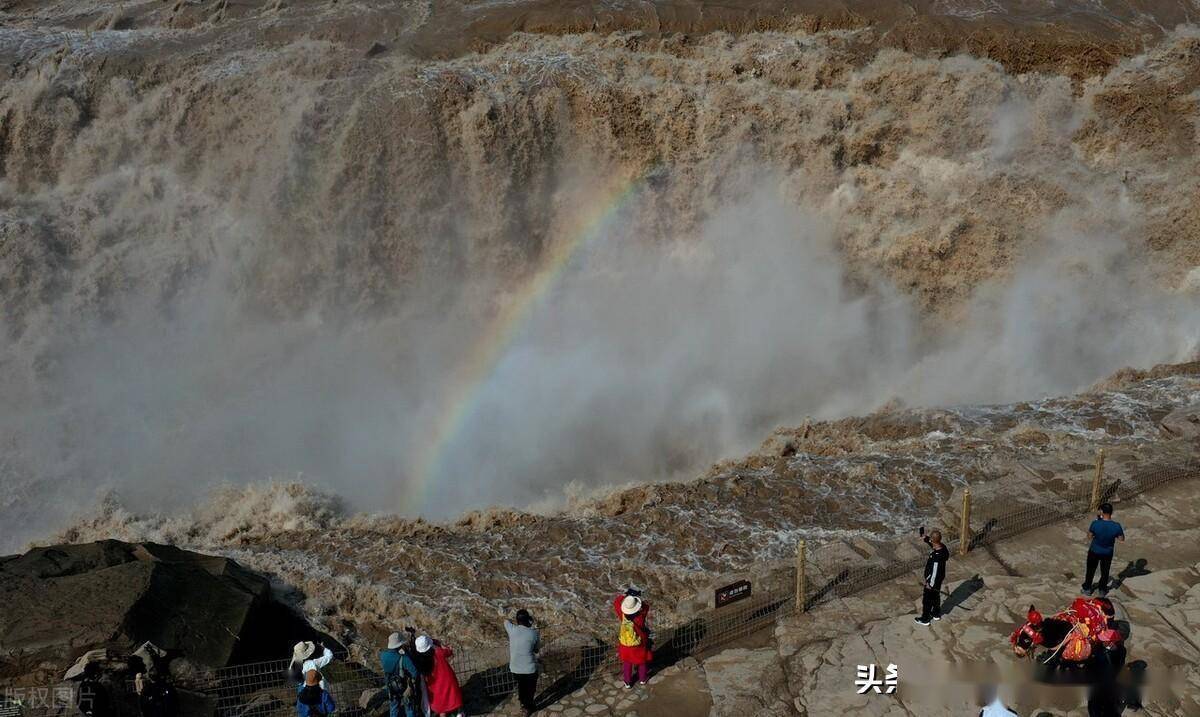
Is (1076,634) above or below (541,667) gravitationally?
above

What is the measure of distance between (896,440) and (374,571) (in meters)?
6.82

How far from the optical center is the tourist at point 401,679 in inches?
249

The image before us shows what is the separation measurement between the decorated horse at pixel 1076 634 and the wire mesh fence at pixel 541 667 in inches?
66.2

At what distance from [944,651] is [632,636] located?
2450mm

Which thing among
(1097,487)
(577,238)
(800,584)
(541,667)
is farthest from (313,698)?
(577,238)

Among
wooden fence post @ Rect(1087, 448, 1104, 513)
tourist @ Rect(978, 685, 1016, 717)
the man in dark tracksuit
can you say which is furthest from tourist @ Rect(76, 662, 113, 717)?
wooden fence post @ Rect(1087, 448, 1104, 513)

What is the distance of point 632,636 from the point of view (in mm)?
6668

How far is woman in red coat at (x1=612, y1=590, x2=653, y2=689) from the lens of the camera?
6582 mm

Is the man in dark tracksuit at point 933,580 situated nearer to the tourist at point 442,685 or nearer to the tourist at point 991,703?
the tourist at point 991,703

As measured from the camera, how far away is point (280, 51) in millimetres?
16469

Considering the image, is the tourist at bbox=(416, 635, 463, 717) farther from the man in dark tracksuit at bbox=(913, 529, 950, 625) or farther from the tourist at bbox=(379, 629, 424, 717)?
the man in dark tracksuit at bbox=(913, 529, 950, 625)

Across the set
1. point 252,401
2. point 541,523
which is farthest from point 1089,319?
point 252,401

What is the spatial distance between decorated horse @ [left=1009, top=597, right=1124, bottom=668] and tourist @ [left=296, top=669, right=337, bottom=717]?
4862 millimetres

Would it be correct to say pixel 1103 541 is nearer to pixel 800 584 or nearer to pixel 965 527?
pixel 965 527
